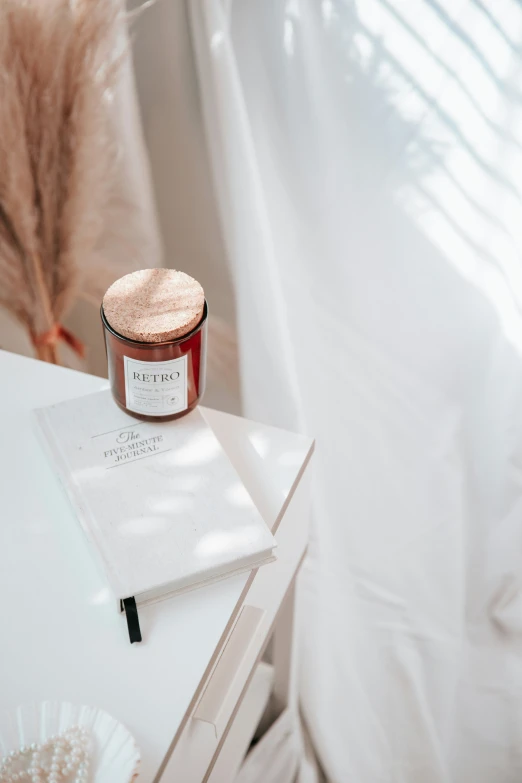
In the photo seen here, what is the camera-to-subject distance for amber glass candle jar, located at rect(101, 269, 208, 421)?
587 mm

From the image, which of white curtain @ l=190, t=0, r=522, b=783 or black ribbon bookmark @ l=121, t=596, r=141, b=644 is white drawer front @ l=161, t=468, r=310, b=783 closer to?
black ribbon bookmark @ l=121, t=596, r=141, b=644

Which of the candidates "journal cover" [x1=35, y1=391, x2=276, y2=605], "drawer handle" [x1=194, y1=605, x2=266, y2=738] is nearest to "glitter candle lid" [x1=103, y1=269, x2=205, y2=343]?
"journal cover" [x1=35, y1=391, x2=276, y2=605]

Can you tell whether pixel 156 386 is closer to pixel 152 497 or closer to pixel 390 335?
pixel 152 497

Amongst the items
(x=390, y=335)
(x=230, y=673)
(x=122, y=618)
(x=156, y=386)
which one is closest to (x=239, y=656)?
(x=230, y=673)

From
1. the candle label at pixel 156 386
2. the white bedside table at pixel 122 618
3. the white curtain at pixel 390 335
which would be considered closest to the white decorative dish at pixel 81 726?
the white bedside table at pixel 122 618

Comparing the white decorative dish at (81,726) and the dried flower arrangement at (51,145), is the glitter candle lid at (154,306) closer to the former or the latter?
the white decorative dish at (81,726)

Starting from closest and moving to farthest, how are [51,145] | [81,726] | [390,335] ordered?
[81,726] → [51,145] → [390,335]

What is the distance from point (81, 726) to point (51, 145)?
2.39ft

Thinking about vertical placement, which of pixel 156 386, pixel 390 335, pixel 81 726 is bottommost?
pixel 390 335

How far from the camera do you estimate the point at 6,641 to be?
55 centimetres

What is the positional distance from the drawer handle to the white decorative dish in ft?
0.33

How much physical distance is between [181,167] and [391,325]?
39 centimetres

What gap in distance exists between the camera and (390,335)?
1.09 metres

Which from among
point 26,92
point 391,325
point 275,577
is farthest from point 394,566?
point 26,92
